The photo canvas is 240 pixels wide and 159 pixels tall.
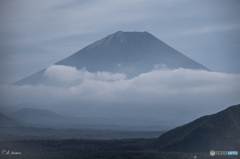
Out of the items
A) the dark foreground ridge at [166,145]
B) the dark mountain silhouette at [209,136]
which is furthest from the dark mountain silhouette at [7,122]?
the dark mountain silhouette at [209,136]

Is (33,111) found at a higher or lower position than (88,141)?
higher

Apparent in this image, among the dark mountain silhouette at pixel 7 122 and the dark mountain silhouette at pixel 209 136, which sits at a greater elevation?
the dark mountain silhouette at pixel 7 122

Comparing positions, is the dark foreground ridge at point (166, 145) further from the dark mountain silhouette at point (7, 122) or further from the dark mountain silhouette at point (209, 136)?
the dark mountain silhouette at point (7, 122)

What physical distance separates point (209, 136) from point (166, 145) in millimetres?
6042

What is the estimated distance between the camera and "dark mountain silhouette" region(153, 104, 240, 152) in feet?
139

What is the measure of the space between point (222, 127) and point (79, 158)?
18858 mm

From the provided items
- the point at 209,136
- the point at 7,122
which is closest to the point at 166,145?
the point at 209,136

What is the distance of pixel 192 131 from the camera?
46.5m

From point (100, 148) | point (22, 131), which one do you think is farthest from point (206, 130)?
point (22, 131)

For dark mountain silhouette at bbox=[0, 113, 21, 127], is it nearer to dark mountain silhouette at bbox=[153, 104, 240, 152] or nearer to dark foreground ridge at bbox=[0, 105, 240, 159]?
dark foreground ridge at bbox=[0, 105, 240, 159]

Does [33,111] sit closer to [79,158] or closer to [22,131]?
[22,131]

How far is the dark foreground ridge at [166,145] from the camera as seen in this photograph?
40.9 m

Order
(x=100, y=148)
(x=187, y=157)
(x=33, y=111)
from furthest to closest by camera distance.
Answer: (x=33, y=111), (x=100, y=148), (x=187, y=157)

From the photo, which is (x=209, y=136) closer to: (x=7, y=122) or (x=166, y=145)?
(x=166, y=145)
